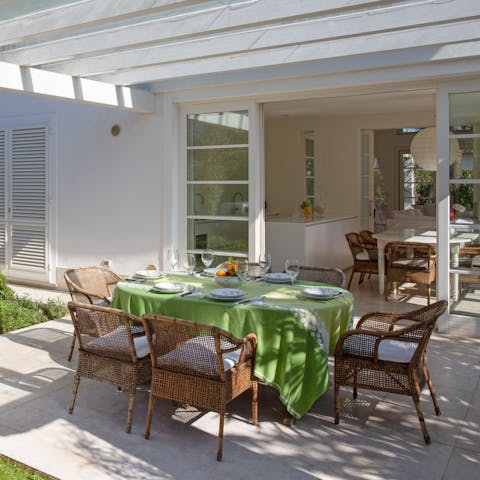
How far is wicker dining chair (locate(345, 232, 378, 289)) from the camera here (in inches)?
311

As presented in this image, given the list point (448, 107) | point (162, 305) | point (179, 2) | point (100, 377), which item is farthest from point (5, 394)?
point (448, 107)

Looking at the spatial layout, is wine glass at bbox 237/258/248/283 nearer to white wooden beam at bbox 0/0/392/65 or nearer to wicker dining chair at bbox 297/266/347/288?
wicker dining chair at bbox 297/266/347/288

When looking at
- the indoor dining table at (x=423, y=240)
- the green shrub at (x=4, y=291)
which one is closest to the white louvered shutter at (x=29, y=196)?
the green shrub at (x=4, y=291)

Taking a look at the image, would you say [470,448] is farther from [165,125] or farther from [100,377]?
[165,125]

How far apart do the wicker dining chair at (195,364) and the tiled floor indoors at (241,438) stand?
0.21m

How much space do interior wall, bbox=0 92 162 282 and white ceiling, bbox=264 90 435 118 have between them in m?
2.53

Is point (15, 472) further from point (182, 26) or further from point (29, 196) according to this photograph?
point (29, 196)

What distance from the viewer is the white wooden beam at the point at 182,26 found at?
3.98m

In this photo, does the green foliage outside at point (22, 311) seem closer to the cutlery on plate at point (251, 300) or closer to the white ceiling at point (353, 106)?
the cutlery on plate at point (251, 300)

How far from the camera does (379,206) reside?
15250 mm

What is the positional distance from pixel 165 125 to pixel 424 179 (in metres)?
10.2

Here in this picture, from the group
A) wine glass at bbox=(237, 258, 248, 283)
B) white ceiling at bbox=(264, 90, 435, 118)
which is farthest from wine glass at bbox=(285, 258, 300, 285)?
white ceiling at bbox=(264, 90, 435, 118)

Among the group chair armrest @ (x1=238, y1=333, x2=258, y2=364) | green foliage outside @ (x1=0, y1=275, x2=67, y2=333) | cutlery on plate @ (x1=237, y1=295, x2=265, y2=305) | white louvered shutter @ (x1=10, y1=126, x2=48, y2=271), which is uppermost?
white louvered shutter @ (x1=10, y1=126, x2=48, y2=271)

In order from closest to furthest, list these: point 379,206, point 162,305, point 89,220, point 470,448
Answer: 1. point 470,448
2. point 162,305
3. point 89,220
4. point 379,206
